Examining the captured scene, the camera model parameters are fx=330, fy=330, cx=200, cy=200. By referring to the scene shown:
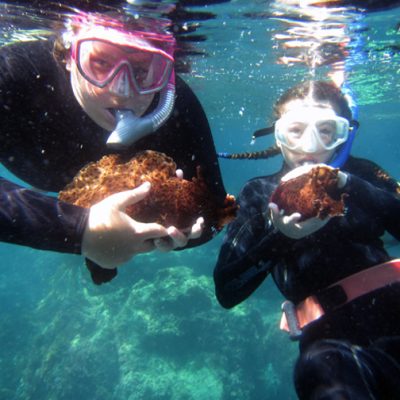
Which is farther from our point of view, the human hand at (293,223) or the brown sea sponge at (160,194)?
the human hand at (293,223)

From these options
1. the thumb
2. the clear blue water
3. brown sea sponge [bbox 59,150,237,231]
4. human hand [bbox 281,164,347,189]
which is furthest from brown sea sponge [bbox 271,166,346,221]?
the clear blue water

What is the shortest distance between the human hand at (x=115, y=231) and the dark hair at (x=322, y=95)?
3547mm

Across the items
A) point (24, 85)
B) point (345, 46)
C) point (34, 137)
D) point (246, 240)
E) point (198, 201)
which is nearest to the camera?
point (198, 201)

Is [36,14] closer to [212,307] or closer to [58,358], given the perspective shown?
[212,307]

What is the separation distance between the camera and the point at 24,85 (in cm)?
293

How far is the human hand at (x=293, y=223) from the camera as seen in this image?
117 inches

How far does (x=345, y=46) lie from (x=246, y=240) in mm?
12334

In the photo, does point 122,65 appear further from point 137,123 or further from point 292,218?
point 292,218

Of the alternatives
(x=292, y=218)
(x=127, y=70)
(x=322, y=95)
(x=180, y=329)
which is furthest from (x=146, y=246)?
(x=180, y=329)

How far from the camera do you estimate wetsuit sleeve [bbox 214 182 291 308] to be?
3.49 metres

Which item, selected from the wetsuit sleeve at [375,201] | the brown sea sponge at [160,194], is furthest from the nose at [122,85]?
the wetsuit sleeve at [375,201]

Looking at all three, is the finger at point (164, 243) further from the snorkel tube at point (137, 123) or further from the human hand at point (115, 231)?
the snorkel tube at point (137, 123)

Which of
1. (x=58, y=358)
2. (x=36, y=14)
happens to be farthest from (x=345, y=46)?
(x=58, y=358)

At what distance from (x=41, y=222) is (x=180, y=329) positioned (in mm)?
13092
